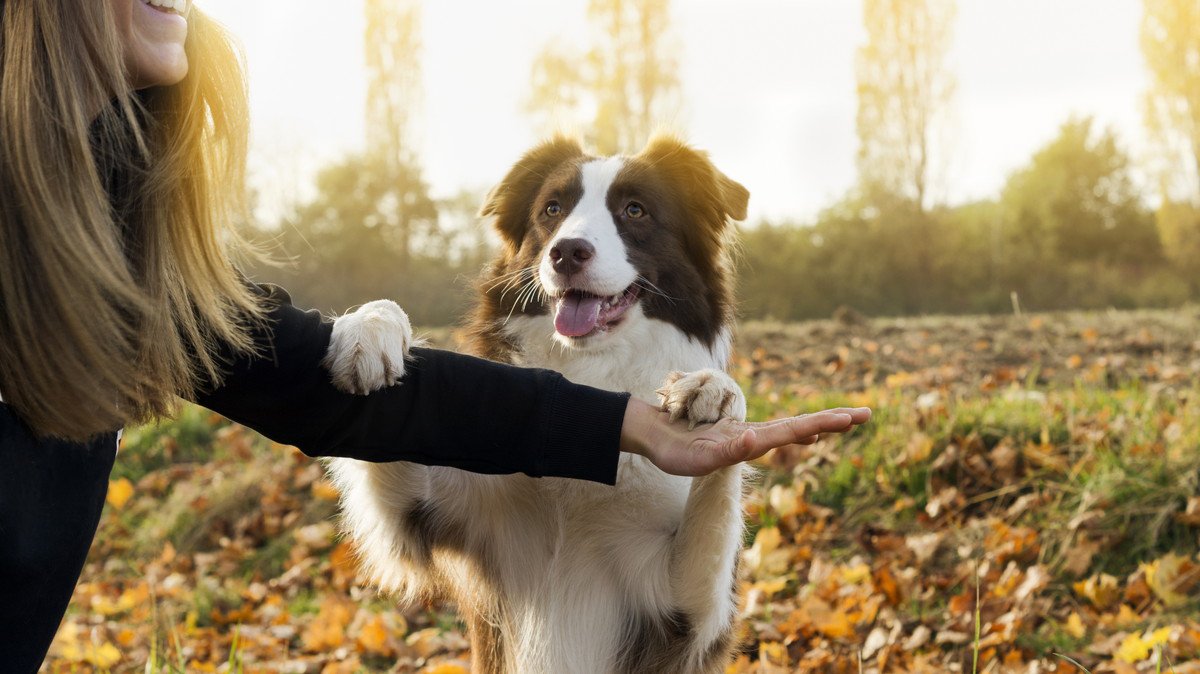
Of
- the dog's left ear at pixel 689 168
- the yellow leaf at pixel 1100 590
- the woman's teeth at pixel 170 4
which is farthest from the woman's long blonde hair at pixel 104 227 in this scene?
the yellow leaf at pixel 1100 590

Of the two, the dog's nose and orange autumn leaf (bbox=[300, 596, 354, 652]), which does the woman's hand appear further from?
orange autumn leaf (bbox=[300, 596, 354, 652])

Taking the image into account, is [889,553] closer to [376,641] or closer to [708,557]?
[708,557]

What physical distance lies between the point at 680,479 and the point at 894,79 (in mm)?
17468

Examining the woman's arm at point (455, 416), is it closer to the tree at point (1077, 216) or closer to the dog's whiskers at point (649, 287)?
the dog's whiskers at point (649, 287)

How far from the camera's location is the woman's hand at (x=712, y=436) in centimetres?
210

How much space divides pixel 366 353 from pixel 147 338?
1.42 ft

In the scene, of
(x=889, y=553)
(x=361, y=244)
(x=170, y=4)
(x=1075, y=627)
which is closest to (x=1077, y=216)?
(x=361, y=244)

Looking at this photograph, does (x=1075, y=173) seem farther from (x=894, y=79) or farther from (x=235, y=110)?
(x=235, y=110)

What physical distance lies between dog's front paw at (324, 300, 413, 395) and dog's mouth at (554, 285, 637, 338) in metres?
0.79

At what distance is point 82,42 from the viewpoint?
6.41 feet

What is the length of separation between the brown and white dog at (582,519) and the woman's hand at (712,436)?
47 centimetres

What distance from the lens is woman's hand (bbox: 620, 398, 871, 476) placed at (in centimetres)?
210

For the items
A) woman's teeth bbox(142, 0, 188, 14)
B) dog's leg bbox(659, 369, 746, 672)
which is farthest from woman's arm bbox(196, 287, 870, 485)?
woman's teeth bbox(142, 0, 188, 14)

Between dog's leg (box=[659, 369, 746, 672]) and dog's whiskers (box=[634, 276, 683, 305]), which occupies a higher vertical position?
dog's whiskers (box=[634, 276, 683, 305])
